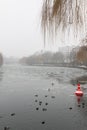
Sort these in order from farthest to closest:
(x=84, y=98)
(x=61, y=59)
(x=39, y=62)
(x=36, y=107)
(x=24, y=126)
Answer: (x=39, y=62) < (x=61, y=59) < (x=84, y=98) < (x=36, y=107) < (x=24, y=126)

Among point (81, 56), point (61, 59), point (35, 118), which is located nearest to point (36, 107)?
point (35, 118)

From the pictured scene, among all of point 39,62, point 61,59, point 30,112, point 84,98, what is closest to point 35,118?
point 30,112

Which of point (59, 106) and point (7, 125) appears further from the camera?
point (59, 106)

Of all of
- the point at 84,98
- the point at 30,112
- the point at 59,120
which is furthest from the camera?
the point at 84,98

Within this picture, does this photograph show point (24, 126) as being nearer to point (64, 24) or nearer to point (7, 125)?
point (7, 125)

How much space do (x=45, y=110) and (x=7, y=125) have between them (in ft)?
10.7

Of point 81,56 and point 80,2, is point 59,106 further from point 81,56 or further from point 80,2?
point 80,2

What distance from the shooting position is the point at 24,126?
384 inches

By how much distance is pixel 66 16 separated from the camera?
306cm

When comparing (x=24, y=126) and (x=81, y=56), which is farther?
(x=81, y=56)

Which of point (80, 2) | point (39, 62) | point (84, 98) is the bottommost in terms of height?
point (39, 62)

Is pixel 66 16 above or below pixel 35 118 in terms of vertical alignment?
above

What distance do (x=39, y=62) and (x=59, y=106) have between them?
136641 mm

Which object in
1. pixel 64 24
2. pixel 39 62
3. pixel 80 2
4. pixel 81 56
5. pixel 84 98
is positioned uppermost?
pixel 80 2
